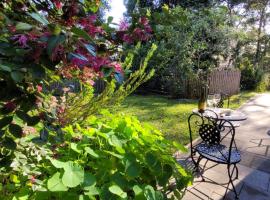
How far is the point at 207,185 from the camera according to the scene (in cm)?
308

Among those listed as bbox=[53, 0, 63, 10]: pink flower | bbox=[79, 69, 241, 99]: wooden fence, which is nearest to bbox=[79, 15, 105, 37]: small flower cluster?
bbox=[53, 0, 63, 10]: pink flower

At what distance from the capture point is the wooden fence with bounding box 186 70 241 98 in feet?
32.0

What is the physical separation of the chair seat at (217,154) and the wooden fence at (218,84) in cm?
675

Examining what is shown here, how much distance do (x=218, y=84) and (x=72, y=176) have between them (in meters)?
10.1

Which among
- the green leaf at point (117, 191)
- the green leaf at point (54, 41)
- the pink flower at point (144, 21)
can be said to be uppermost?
the pink flower at point (144, 21)

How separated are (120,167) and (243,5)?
2038 centimetres

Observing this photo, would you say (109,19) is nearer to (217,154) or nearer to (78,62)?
(78,62)

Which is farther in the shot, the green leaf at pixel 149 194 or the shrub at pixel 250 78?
the shrub at pixel 250 78

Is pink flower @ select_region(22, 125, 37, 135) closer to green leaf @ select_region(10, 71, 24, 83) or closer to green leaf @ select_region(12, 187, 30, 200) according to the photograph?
green leaf @ select_region(12, 187, 30, 200)

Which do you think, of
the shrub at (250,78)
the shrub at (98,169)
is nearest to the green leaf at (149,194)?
the shrub at (98,169)

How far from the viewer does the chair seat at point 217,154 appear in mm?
2837

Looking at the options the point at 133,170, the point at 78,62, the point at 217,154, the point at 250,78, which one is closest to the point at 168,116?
the point at 217,154

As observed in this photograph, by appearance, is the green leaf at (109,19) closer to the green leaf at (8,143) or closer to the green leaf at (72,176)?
the green leaf at (8,143)

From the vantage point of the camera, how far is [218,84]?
34.6 feet
